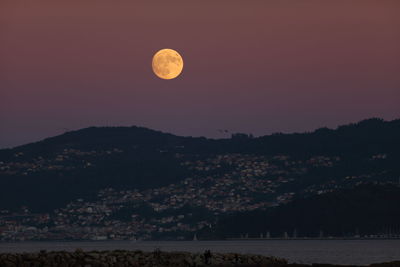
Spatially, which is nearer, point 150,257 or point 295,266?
point 295,266

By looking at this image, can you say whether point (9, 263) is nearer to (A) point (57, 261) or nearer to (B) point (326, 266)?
(A) point (57, 261)

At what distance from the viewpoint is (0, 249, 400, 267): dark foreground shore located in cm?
4494

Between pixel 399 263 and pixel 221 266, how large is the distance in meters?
8.56

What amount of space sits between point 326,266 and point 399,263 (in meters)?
3.60

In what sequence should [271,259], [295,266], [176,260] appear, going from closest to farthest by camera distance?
1. [295,266]
2. [176,260]
3. [271,259]

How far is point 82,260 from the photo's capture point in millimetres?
45688

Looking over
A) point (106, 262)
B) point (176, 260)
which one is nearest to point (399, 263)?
point (176, 260)

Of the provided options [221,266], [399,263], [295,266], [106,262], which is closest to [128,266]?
[106,262]

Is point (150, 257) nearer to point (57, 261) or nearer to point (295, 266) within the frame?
point (57, 261)

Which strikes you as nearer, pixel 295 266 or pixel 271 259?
pixel 295 266

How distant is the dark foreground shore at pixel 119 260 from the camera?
4494 centimetres

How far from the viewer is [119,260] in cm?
4603

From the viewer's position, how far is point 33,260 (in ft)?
148

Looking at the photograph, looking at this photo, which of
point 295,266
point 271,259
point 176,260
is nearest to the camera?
point 295,266
